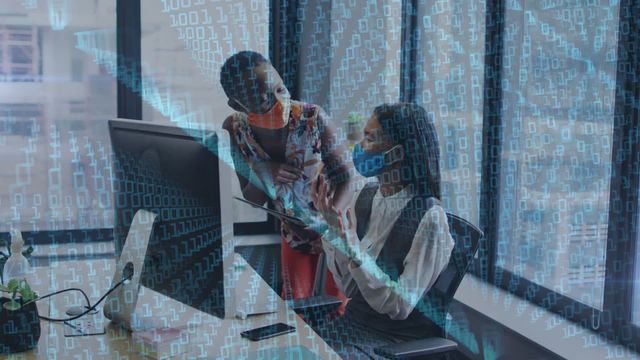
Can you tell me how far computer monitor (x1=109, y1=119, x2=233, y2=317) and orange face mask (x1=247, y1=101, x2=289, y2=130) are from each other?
0.78 m

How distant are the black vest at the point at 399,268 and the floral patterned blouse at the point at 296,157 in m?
0.37

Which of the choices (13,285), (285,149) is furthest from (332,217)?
(13,285)

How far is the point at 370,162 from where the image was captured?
160cm

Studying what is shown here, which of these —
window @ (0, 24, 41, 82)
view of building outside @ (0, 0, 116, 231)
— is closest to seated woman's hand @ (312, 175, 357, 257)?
view of building outside @ (0, 0, 116, 231)

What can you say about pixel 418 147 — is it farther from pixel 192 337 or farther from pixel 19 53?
pixel 19 53

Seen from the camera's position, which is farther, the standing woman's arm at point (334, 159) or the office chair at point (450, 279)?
the standing woman's arm at point (334, 159)

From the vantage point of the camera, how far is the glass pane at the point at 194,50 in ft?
9.58

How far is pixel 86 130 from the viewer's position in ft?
9.27

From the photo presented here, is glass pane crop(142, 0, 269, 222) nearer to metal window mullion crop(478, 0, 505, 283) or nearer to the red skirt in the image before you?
the red skirt

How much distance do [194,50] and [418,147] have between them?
187cm

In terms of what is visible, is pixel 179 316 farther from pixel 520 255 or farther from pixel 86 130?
pixel 86 130

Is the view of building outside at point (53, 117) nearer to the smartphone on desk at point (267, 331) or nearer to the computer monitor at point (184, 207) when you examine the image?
the computer monitor at point (184, 207)

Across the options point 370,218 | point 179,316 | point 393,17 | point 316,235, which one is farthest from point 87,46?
point 179,316

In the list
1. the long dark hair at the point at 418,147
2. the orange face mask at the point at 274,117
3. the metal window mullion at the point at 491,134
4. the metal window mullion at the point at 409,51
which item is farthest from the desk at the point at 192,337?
the metal window mullion at the point at 409,51
